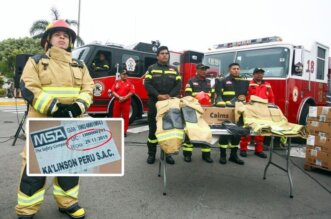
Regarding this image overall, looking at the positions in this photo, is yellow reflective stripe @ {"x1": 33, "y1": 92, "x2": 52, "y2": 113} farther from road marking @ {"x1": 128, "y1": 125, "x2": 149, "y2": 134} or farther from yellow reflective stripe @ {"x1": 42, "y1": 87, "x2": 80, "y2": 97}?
road marking @ {"x1": 128, "y1": 125, "x2": 149, "y2": 134}

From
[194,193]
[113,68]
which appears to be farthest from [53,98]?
[113,68]

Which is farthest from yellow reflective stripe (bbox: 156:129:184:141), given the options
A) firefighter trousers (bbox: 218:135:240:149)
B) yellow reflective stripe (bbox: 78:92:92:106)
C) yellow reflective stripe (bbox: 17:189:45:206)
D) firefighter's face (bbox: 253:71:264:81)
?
firefighter's face (bbox: 253:71:264:81)

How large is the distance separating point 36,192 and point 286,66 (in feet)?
19.3

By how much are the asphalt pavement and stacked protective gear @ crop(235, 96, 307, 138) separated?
0.87 meters

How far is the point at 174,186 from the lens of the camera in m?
4.20

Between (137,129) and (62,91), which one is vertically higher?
(62,91)

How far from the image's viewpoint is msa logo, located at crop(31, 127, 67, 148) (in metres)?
2.54

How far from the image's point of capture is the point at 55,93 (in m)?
2.95

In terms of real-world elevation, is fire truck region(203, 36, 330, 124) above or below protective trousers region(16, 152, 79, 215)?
above

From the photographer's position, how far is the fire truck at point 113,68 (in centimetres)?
873

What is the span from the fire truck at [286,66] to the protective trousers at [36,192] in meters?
5.36

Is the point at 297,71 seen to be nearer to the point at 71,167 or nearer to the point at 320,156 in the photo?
the point at 320,156

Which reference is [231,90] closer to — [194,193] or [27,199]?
[194,193]

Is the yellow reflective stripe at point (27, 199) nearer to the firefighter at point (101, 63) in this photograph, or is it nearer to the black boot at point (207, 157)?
the black boot at point (207, 157)
